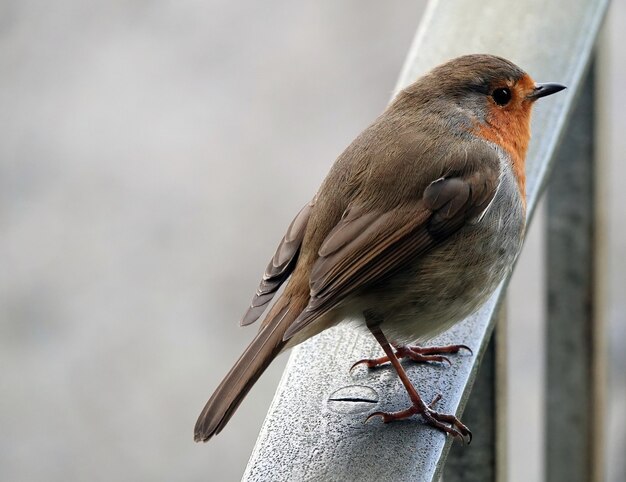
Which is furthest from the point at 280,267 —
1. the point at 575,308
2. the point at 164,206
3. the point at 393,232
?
the point at 164,206

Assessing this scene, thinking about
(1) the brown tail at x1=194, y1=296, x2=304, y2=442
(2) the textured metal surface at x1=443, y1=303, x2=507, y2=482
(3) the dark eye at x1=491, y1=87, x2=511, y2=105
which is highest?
(1) the brown tail at x1=194, y1=296, x2=304, y2=442

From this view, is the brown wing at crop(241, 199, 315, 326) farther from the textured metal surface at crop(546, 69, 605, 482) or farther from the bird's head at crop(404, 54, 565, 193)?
the textured metal surface at crop(546, 69, 605, 482)

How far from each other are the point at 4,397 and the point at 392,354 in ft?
11.3

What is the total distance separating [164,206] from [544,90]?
3763 mm

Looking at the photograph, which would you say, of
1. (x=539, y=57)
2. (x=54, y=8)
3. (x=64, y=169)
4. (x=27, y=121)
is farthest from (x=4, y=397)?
(x=539, y=57)

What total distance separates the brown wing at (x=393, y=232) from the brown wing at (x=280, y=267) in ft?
0.33

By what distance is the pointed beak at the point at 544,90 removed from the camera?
2.29 metres

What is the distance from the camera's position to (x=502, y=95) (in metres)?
2.60

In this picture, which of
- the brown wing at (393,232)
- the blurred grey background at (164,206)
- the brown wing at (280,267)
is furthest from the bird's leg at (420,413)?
the blurred grey background at (164,206)

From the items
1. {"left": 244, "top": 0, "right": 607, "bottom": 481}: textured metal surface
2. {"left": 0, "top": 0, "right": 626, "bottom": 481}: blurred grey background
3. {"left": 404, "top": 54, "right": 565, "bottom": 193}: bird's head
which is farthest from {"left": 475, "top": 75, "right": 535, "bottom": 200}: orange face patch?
{"left": 0, "top": 0, "right": 626, "bottom": 481}: blurred grey background

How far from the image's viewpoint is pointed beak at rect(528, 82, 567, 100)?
2287mm

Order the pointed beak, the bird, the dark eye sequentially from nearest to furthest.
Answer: the bird, the pointed beak, the dark eye

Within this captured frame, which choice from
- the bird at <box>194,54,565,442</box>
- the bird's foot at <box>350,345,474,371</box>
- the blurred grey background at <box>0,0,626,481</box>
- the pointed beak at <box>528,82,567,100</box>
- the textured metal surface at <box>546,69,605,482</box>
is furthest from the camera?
the blurred grey background at <box>0,0,626,481</box>

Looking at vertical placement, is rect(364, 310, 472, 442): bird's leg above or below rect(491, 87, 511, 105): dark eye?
below
